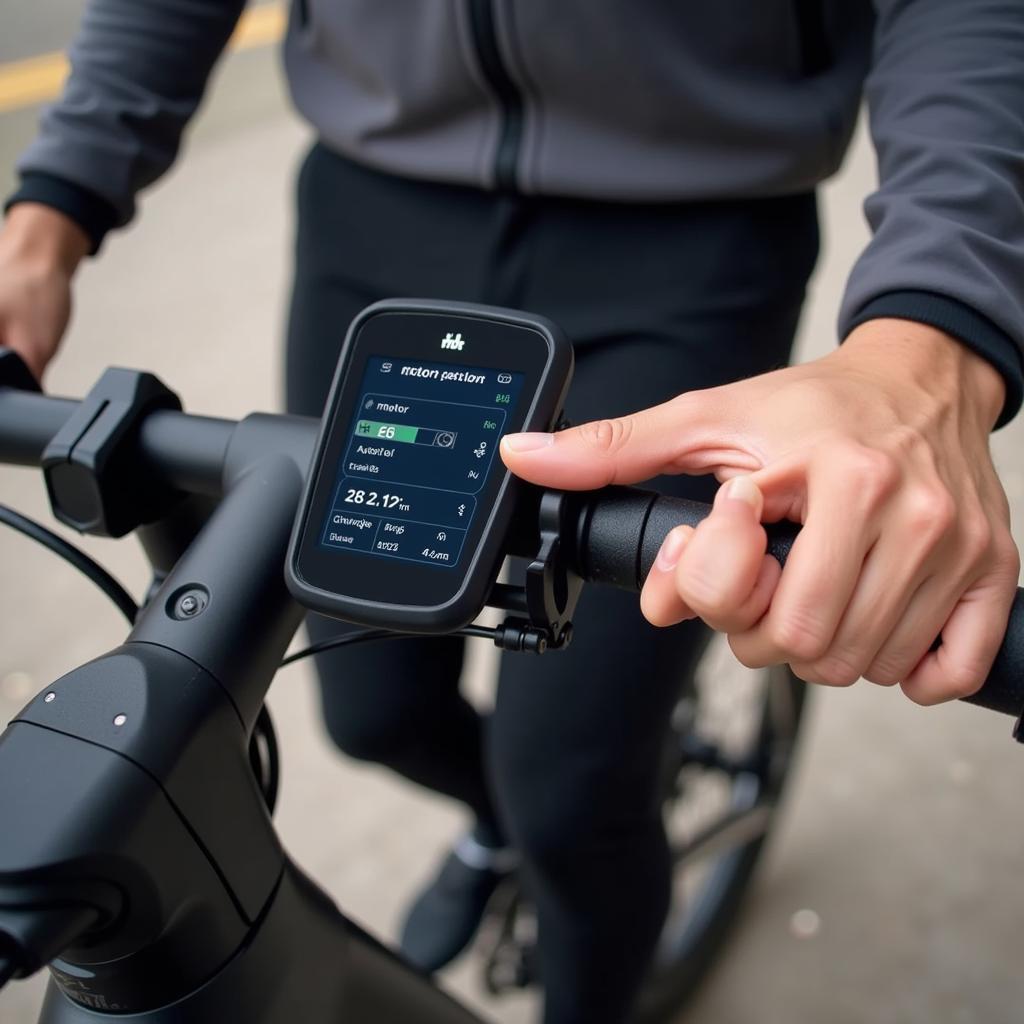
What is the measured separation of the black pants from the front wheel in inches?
12.9

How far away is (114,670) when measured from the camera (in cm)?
43

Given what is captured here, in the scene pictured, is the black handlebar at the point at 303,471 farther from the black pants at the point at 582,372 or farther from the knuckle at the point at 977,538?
the black pants at the point at 582,372

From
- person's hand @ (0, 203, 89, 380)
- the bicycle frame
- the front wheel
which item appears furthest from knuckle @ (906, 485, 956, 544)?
the front wheel

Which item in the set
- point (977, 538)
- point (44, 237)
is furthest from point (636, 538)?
point (44, 237)

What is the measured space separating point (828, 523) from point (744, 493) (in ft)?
0.12

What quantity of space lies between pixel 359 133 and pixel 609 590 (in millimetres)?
430

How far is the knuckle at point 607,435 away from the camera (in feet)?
1.51

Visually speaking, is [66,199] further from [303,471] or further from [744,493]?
[744,493]

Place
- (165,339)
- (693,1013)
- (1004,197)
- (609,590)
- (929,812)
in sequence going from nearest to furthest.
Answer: (1004,197) → (609,590) → (693,1013) → (929,812) → (165,339)

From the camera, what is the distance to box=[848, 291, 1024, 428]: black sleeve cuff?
21.0 inches

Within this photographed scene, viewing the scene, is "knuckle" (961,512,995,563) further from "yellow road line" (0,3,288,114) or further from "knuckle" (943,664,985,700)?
"yellow road line" (0,3,288,114)

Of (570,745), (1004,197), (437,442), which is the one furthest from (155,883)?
(1004,197)

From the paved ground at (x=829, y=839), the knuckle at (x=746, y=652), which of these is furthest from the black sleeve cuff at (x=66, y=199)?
the paved ground at (x=829, y=839)

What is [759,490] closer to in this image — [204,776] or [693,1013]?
[204,776]
